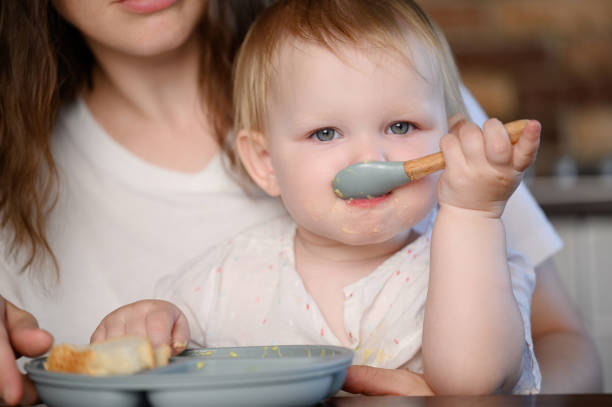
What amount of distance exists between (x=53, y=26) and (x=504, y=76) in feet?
8.40

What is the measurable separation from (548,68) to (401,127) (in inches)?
106

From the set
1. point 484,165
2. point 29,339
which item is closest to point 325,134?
point 484,165

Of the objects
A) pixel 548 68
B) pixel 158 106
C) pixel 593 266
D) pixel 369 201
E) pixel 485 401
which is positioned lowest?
pixel 593 266

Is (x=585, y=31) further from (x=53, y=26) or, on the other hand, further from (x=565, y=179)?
(x=53, y=26)

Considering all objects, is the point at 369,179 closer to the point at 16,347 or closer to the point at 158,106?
the point at 16,347

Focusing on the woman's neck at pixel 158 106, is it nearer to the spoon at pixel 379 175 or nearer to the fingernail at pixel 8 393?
the spoon at pixel 379 175

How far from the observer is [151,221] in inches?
52.7

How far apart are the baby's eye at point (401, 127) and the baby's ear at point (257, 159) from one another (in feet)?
0.75

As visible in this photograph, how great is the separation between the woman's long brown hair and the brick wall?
2362 mm

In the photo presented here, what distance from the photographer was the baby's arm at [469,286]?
0.80 metres

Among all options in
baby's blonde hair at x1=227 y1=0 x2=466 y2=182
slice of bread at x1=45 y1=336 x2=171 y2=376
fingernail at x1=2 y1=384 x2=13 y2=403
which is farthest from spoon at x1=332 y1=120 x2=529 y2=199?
fingernail at x1=2 y1=384 x2=13 y2=403

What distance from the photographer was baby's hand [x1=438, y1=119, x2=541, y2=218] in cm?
75

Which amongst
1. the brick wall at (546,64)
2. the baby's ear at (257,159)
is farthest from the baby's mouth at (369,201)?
the brick wall at (546,64)

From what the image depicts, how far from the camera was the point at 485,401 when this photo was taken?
0.65 meters
